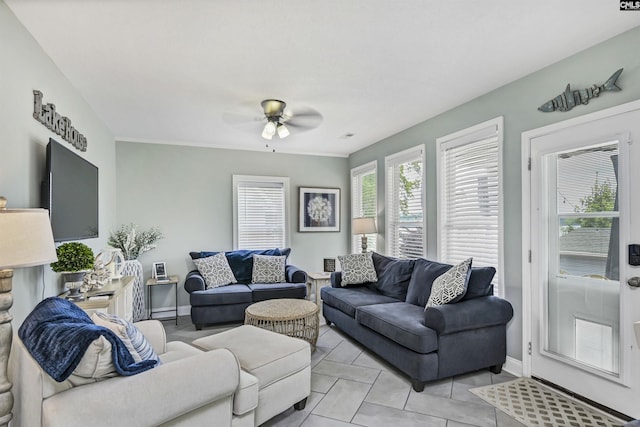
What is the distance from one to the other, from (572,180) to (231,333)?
2.89 meters

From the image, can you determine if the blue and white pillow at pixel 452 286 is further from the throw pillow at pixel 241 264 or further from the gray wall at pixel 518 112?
the throw pillow at pixel 241 264

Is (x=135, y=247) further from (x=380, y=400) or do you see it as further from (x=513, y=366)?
(x=513, y=366)

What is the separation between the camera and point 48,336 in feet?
4.58

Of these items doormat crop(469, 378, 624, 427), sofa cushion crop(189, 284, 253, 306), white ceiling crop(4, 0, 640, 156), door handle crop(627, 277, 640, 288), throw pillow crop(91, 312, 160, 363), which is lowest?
doormat crop(469, 378, 624, 427)

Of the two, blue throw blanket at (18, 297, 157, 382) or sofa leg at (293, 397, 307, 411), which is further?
sofa leg at (293, 397, 307, 411)

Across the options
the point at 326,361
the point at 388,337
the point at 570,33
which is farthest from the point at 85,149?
the point at 570,33

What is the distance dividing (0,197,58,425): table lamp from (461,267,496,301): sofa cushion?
300cm

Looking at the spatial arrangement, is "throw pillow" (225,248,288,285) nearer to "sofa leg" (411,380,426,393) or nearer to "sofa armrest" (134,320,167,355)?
"sofa armrest" (134,320,167,355)

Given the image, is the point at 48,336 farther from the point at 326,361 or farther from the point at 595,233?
the point at 595,233

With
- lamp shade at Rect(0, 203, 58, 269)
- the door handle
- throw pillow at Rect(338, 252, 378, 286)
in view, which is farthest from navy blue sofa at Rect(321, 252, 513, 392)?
lamp shade at Rect(0, 203, 58, 269)

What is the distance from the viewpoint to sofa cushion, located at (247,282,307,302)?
4652mm

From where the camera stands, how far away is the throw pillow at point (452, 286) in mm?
2924

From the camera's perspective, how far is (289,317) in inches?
129

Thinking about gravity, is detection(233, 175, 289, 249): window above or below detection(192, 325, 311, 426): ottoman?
above
